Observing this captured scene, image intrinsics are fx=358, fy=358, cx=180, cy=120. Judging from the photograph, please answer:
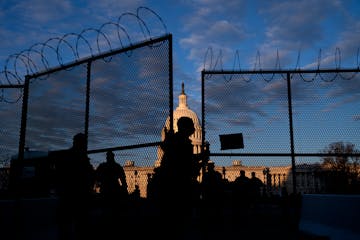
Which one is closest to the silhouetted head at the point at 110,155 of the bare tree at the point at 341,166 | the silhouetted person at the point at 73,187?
the silhouetted person at the point at 73,187

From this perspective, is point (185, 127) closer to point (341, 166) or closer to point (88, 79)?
point (88, 79)

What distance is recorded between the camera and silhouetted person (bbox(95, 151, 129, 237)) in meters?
8.16

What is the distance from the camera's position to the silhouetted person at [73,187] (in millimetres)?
5434

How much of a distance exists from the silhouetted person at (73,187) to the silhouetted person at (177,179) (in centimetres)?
187

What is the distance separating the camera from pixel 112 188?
912cm

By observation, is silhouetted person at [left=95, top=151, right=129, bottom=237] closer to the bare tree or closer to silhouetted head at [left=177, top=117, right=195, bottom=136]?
silhouetted head at [left=177, top=117, right=195, bottom=136]

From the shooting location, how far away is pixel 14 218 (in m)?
4.94

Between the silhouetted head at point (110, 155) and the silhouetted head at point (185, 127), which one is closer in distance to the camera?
the silhouetted head at point (185, 127)

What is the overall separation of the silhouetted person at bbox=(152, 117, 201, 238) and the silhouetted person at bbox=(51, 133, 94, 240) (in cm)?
187

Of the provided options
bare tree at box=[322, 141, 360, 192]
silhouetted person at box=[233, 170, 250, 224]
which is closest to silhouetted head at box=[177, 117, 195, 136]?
bare tree at box=[322, 141, 360, 192]

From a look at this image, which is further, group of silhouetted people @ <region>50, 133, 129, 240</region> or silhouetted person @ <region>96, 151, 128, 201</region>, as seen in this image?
silhouetted person @ <region>96, 151, 128, 201</region>

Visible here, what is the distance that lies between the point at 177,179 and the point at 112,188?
5334 millimetres

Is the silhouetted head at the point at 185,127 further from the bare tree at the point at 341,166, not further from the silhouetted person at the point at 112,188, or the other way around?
the bare tree at the point at 341,166

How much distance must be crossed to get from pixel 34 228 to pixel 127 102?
3.25 meters
